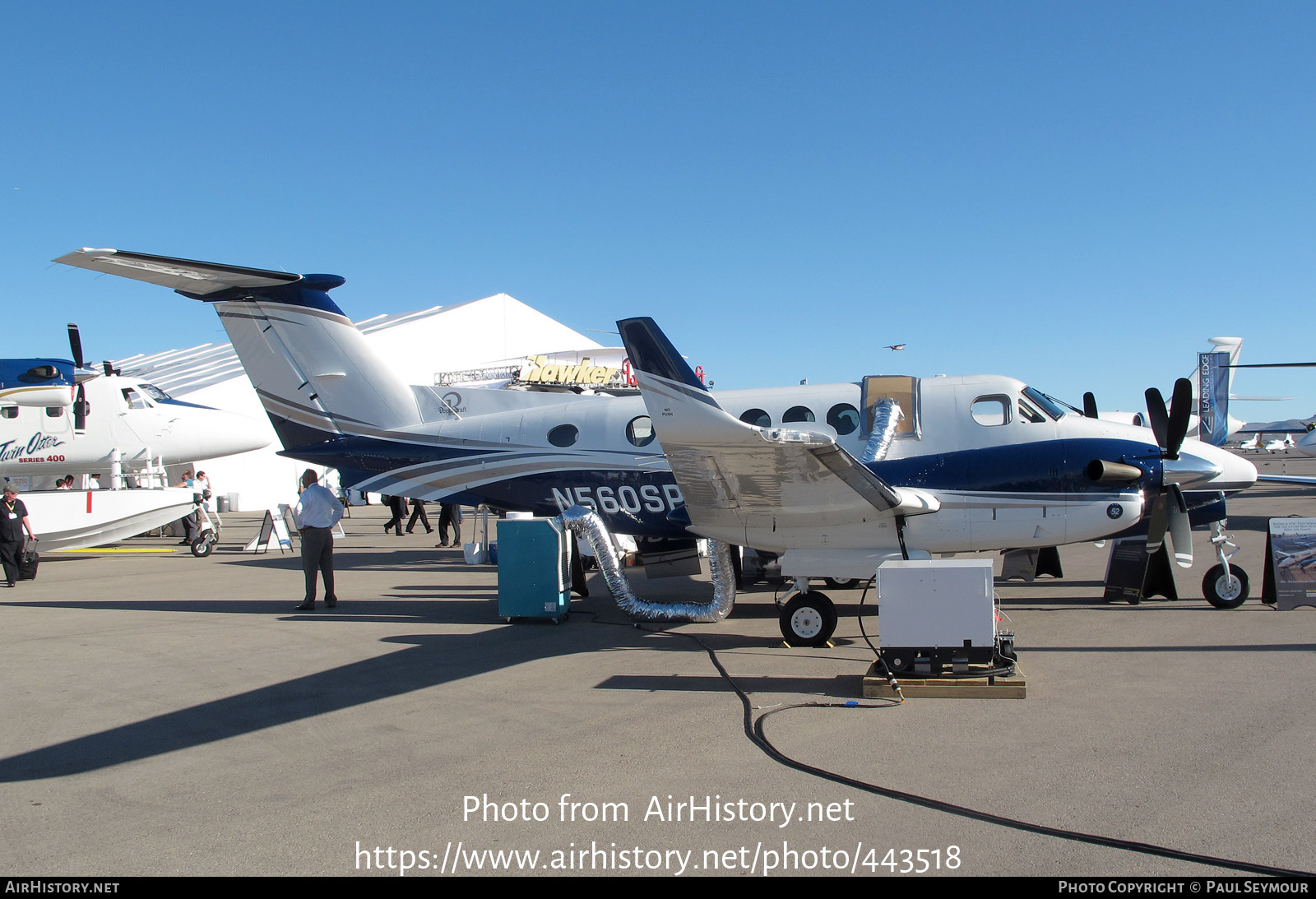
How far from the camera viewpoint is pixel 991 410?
10242 mm

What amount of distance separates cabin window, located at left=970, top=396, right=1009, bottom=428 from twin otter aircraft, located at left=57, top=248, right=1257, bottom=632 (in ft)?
0.07

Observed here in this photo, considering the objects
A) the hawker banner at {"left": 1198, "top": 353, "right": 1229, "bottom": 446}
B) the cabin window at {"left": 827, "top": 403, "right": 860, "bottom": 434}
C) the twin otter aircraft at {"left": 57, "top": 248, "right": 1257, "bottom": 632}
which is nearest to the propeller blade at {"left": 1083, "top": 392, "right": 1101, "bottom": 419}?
the twin otter aircraft at {"left": 57, "top": 248, "right": 1257, "bottom": 632}

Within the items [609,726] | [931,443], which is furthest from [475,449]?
[609,726]

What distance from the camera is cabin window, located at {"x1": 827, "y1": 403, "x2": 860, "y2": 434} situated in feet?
34.8

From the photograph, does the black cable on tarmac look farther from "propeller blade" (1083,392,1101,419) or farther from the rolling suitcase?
the rolling suitcase

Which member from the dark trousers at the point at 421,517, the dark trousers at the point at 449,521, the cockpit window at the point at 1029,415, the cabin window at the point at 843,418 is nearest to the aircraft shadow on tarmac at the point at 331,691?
the cabin window at the point at 843,418

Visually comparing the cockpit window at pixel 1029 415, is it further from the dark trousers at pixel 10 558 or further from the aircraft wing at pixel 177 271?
the dark trousers at pixel 10 558

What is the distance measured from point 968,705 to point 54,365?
2146 cm

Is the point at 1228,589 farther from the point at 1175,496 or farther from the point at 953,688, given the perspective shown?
the point at 953,688

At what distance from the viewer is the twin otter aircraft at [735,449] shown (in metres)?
7.90

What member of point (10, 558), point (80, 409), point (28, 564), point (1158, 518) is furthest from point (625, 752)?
point (80, 409)

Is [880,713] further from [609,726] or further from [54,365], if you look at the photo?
[54,365]

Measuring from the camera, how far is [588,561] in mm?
14586

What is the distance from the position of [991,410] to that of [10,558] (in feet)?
51.6
